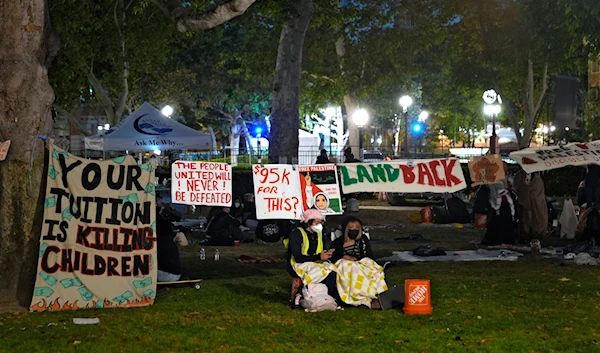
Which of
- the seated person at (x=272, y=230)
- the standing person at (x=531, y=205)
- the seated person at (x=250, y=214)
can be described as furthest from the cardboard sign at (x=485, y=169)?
the seated person at (x=250, y=214)

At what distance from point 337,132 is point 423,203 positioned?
35.3m

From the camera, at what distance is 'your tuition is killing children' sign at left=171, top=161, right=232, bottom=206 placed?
16.8 m

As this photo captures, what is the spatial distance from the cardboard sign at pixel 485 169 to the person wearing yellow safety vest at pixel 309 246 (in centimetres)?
653

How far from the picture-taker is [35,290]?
1102 centimetres

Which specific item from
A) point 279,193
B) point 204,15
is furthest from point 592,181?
point 204,15

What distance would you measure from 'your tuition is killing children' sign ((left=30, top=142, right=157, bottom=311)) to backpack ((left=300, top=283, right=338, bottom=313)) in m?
2.07

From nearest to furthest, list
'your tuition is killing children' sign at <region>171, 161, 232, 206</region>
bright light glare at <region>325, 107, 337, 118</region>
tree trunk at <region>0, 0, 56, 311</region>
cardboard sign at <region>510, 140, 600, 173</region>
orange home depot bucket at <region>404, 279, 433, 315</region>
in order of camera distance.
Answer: orange home depot bucket at <region>404, 279, 433, 315</region> < tree trunk at <region>0, 0, 56, 311</region> < 'your tuition is killing children' sign at <region>171, 161, 232, 206</region> < cardboard sign at <region>510, 140, 600, 173</region> < bright light glare at <region>325, 107, 337, 118</region>

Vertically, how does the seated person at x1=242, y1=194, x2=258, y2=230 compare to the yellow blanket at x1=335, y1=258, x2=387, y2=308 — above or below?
above

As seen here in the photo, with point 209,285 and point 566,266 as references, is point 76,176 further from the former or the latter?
point 566,266

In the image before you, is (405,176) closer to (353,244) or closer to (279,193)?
(279,193)

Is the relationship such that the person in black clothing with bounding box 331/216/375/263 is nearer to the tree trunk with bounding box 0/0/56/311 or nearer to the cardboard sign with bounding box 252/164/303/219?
the cardboard sign with bounding box 252/164/303/219

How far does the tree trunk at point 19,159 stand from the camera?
11.4m

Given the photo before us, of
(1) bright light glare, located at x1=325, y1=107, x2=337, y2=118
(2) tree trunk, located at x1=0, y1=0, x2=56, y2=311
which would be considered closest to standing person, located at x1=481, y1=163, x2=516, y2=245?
(2) tree trunk, located at x1=0, y1=0, x2=56, y2=311

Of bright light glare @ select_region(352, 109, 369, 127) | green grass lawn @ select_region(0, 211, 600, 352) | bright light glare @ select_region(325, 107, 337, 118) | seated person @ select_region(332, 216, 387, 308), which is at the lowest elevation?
green grass lawn @ select_region(0, 211, 600, 352)
